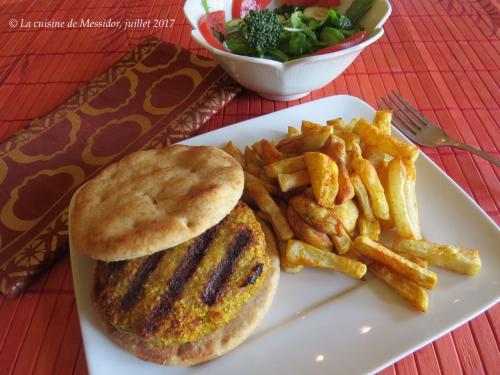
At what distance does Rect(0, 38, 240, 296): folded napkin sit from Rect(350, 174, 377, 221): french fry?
1279 millimetres

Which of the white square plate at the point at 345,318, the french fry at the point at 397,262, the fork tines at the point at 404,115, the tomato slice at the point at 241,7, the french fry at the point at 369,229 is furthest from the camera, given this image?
the tomato slice at the point at 241,7

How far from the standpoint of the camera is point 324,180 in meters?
1.78

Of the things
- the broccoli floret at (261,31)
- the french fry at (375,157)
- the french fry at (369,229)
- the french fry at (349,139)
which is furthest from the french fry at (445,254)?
the broccoli floret at (261,31)

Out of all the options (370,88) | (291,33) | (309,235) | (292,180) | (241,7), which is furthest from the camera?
(370,88)

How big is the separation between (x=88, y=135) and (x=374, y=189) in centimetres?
196

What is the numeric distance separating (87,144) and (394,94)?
224cm

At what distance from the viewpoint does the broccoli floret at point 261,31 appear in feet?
8.20

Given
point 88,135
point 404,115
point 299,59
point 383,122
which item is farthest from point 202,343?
point 404,115

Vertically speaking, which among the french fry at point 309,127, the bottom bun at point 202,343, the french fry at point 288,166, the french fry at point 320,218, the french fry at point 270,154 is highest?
the french fry at point 309,127

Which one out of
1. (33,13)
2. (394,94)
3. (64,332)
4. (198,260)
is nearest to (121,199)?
(198,260)

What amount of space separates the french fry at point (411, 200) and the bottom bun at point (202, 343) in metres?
0.85

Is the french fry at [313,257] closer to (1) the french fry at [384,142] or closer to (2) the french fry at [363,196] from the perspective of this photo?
(2) the french fry at [363,196]

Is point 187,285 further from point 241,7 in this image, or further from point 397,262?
point 241,7

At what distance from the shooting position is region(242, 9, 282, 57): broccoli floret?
2500 millimetres
